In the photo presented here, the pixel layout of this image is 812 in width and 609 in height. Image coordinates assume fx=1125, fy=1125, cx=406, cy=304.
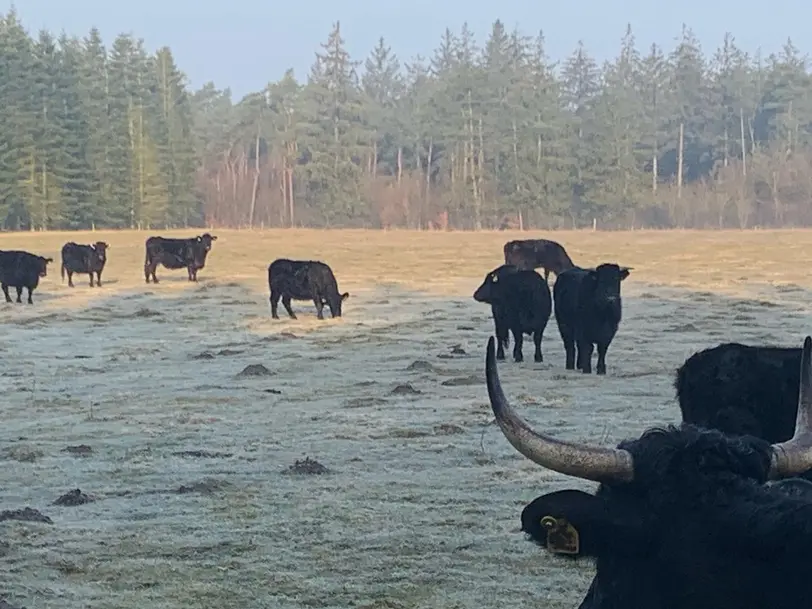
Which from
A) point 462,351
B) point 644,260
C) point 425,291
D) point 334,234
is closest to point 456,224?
point 334,234

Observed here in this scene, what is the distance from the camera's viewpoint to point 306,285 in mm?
20562

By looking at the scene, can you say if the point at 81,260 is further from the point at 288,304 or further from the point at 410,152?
the point at 410,152

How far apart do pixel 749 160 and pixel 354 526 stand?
6882 cm

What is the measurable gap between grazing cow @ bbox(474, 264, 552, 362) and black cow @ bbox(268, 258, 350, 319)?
5522 mm

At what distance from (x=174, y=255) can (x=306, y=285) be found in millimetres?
10159

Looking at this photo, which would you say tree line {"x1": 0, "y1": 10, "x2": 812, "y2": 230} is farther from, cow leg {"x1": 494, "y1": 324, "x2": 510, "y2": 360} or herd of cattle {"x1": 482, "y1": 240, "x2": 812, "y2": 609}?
herd of cattle {"x1": 482, "y1": 240, "x2": 812, "y2": 609}

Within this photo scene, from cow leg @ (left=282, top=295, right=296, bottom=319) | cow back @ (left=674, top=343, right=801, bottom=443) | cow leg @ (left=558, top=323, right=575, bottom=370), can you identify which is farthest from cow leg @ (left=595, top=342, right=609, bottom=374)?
cow leg @ (left=282, top=295, right=296, bottom=319)

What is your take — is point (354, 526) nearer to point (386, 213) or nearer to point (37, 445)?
point (37, 445)

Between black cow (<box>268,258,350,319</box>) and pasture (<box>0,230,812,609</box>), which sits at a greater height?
black cow (<box>268,258,350,319</box>)

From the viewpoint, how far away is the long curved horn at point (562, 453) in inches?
139

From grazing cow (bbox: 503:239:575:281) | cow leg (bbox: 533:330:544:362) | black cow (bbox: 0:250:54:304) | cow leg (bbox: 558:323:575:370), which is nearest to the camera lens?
cow leg (bbox: 558:323:575:370)

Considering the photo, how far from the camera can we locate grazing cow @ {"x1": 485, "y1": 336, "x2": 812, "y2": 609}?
3176 millimetres

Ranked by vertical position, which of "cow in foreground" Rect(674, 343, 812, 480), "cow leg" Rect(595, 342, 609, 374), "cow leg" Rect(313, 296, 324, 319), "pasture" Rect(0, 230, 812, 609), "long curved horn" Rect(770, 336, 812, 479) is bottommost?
"pasture" Rect(0, 230, 812, 609)

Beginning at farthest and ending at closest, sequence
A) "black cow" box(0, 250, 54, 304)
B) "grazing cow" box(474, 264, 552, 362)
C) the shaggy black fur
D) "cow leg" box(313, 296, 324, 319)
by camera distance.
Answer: "black cow" box(0, 250, 54, 304) → "cow leg" box(313, 296, 324, 319) → "grazing cow" box(474, 264, 552, 362) → the shaggy black fur
